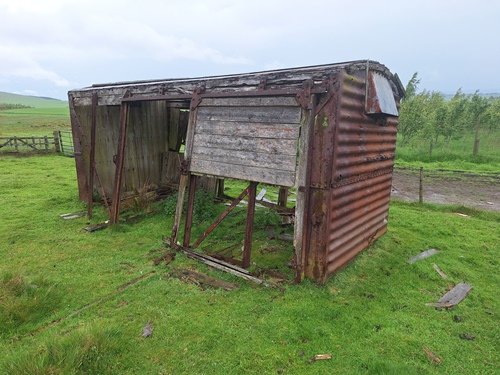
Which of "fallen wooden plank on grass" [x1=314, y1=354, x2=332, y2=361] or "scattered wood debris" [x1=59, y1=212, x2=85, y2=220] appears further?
"scattered wood debris" [x1=59, y1=212, x2=85, y2=220]

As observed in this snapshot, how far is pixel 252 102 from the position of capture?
5449 millimetres

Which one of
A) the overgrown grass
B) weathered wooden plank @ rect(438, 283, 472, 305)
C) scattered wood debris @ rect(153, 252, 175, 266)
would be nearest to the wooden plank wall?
scattered wood debris @ rect(153, 252, 175, 266)

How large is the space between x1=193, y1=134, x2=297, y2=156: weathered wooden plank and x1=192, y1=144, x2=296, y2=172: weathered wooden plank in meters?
0.06

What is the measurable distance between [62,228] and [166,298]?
16.1ft

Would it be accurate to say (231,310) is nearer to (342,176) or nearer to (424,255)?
(342,176)

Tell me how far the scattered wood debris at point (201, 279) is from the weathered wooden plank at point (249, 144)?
8.00 feet

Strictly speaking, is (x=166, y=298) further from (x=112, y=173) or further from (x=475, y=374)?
(x=112, y=173)

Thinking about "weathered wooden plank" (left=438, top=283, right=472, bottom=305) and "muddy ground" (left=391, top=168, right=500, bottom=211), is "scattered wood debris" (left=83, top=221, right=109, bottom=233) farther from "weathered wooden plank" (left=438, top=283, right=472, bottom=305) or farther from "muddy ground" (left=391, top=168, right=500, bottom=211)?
"muddy ground" (left=391, top=168, right=500, bottom=211)

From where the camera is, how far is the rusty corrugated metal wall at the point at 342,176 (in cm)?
480

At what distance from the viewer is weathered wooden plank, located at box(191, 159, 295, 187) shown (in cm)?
511

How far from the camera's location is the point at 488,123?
87.2 ft

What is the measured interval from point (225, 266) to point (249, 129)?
2.70 metres

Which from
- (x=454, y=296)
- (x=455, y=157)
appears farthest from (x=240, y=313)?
(x=455, y=157)

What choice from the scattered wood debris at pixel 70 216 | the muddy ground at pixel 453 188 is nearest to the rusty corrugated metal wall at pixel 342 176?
the muddy ground at pixel 453 188
